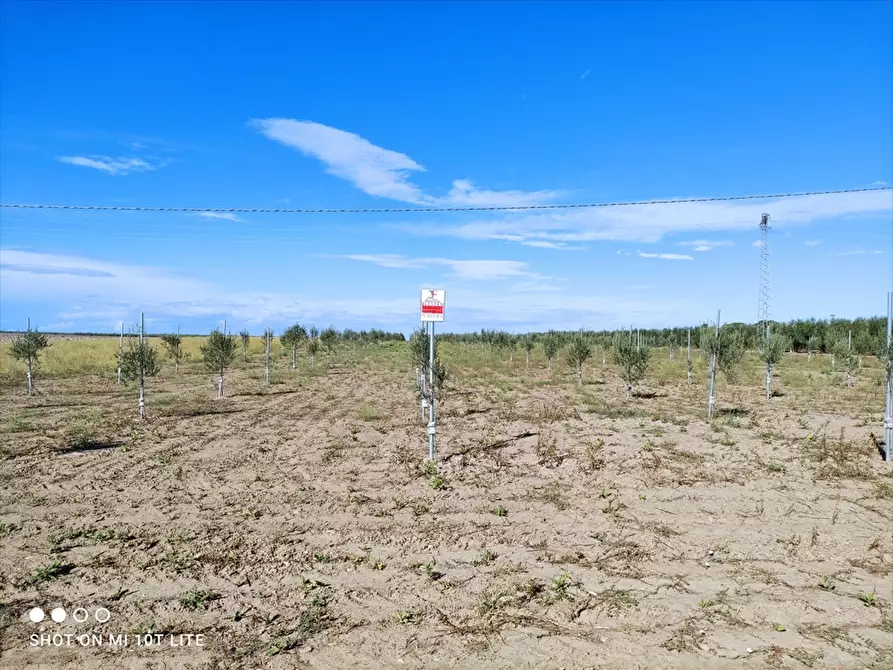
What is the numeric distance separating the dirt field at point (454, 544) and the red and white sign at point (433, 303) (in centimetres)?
301

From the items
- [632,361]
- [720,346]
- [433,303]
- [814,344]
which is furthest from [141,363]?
[814,344]

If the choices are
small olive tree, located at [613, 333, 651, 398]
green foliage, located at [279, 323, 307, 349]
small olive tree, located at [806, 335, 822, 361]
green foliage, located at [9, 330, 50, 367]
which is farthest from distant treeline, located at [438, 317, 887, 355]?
green foliage, located at [9, 330, 50, 367]

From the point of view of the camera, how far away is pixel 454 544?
703 cm

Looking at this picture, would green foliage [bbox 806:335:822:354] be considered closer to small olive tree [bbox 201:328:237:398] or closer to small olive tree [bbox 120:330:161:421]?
small olive tree [bbox 201:328:237:398]

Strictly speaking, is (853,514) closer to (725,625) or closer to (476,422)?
(725,625)

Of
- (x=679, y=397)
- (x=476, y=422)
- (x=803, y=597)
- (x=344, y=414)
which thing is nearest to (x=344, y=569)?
(x=803, y=597)

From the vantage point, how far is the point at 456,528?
759 cm

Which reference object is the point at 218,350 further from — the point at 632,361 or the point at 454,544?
the point at 454,544

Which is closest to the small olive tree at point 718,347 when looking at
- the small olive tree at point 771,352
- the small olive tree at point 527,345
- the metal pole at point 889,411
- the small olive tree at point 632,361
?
the small olive tree at point 632,361

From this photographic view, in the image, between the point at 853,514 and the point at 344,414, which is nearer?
the point at 853,514

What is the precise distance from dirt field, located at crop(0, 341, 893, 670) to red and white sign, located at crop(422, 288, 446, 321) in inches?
119

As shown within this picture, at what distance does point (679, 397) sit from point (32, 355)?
2757 cm

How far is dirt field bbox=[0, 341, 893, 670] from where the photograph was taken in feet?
15.8

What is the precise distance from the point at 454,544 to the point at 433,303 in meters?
4.75
